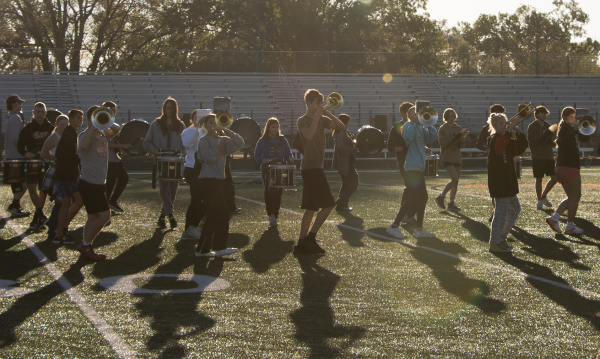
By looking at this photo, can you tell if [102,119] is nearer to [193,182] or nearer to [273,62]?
[193,182]

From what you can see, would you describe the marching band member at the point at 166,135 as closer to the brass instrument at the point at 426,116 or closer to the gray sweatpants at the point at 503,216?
the brass instrument at the point at 426,116

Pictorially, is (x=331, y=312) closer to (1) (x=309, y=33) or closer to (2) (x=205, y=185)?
(2) (x=205, y=185)

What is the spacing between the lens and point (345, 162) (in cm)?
1133

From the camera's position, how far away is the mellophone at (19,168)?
9258mm

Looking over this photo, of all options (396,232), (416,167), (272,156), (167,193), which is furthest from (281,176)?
(416,167)

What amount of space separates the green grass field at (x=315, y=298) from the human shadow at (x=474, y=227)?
0.10 ft

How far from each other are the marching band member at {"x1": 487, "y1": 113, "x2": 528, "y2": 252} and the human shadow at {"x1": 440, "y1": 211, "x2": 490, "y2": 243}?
860 millimetres

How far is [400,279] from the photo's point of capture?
6.22 meters

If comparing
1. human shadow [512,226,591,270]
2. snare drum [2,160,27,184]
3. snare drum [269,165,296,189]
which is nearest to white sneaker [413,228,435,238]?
human shadow [512,226,591,270]

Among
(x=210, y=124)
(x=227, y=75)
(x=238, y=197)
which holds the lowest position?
(x=238, y=197)

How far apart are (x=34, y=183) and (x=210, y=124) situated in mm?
4295

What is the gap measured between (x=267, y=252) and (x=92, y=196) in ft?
7.34

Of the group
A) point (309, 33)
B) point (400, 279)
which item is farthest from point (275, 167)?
point (309, 33)

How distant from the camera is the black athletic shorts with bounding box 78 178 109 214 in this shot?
277 inches
